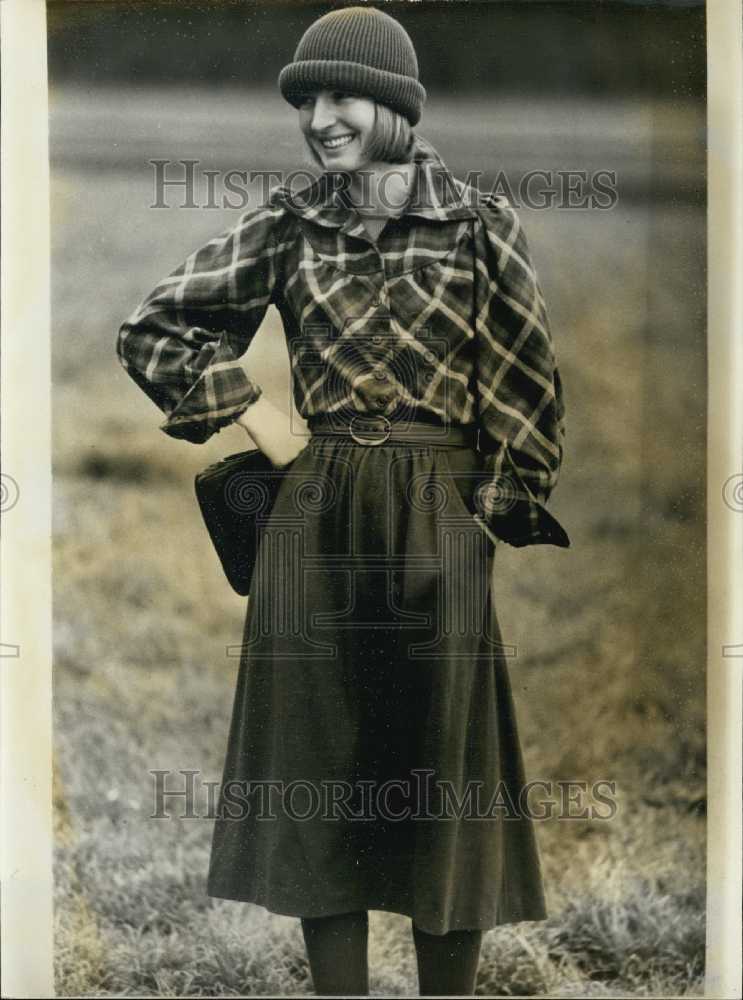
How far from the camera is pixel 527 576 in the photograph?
8.19ft

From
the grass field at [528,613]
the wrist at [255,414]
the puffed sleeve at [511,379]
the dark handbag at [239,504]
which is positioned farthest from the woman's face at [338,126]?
the dark handbag at [239,504]

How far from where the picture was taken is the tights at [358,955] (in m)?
2.40

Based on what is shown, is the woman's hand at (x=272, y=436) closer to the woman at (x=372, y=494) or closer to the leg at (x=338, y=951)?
the woman at (x=372, y=494)

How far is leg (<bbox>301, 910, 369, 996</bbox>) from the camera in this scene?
2.40 metres

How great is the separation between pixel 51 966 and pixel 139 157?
1.84m

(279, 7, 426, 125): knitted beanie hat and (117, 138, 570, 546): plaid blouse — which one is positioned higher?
(279, 7, 426, 125): knitted beanie hat

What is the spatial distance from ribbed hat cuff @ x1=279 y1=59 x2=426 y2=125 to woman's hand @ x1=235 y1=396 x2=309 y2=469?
684mm

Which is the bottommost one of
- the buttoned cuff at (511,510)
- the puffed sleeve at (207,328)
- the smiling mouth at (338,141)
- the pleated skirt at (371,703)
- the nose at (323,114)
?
the pleated skirt at (371,703)

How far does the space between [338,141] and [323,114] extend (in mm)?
64

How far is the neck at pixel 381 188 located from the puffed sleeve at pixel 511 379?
18 centimetres

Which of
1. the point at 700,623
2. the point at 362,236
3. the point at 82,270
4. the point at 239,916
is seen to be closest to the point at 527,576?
the point at 700,623

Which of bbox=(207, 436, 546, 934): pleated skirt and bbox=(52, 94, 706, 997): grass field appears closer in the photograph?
bbox=(207, 436, 546, 934): pleated skirt

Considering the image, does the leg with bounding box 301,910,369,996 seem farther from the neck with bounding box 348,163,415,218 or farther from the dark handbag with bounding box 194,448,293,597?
the neck with bounding box 348,163,415,218

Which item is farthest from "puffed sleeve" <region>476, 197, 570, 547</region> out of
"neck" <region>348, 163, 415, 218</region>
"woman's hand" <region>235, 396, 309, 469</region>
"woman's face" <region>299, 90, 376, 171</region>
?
"woman's hand" <region>235, 396, 309, 469</region>
